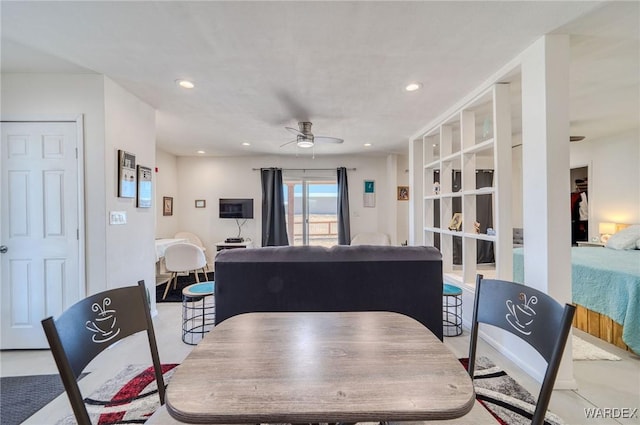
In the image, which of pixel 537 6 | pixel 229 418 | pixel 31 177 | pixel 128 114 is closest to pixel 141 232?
pixel 31 177

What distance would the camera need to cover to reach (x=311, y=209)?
6.59 m

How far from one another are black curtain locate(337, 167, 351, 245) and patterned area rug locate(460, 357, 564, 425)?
4223mm

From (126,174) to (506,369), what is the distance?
383 cm

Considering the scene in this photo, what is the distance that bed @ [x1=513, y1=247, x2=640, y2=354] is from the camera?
93.7 inches

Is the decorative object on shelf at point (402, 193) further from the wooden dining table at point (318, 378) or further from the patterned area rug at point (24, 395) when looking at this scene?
the patterned area rug at point (24, 395)

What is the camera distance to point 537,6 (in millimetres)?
1731

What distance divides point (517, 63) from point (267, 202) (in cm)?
495

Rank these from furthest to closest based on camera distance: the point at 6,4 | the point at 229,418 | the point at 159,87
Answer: the point at 159,87
the point at 6,4
the point at 229,418

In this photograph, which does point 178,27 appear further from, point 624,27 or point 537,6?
point 624,27

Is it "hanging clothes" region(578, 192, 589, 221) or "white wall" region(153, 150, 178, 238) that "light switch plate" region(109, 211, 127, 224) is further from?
"hanging clothes" region(578, 192, 589, 221)

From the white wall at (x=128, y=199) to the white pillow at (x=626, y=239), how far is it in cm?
584

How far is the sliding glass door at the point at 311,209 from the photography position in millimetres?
6547

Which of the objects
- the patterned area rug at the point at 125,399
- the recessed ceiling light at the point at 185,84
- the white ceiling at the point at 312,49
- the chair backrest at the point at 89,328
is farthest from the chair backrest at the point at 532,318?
the recessed ceiling light at the point at 185,84

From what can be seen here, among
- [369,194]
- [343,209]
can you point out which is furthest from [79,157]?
[369,194]
